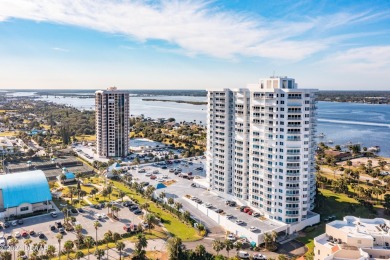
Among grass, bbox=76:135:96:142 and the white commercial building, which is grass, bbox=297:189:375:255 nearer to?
the white commercial building

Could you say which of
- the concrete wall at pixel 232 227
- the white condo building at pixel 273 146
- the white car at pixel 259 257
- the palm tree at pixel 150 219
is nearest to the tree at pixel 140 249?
the palm tree at pixel 150 219

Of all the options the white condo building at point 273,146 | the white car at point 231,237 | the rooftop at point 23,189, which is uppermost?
the white condo building at point 273,146

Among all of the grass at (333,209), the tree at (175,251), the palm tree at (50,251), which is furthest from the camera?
the grass at (333,209)

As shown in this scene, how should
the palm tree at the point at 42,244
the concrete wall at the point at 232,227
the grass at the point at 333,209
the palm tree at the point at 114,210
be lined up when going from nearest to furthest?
the palm tree at the point at 42,244, the concrete wall at the point at 232,227, the grass at the point at 333,209, the palm tree at the point at 114,210

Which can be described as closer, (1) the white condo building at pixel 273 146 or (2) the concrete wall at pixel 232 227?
(2) the concrete wall at pixel 232 227

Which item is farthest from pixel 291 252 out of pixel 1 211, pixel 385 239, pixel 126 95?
pixel 126 95

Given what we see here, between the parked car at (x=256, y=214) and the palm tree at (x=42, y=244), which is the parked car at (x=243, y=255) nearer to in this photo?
the parked car at (x=256, y=214)

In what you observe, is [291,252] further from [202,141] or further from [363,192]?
[202,141]
